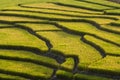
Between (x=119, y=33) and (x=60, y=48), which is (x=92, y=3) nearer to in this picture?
(x=119, y=33)

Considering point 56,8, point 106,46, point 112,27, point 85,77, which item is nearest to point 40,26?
point 112,27

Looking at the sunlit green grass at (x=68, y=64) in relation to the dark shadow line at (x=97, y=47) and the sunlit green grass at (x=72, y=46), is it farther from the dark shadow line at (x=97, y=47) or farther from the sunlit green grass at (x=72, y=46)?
the dark shadow line at (x=97, y=47)

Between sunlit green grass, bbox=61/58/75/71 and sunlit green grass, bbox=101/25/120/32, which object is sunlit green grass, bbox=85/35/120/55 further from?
sunlit green grass, bbox=61/58/75/71

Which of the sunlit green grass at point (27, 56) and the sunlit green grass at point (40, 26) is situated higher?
the sunlit green grass at point (40, 26)

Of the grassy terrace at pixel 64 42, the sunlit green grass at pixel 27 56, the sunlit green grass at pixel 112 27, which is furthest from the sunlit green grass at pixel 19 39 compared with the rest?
the sunlit green grass at pixel 112 27

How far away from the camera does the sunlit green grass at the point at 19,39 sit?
23516mm

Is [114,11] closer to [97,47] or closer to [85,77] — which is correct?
[97,47]

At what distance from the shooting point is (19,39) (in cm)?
2475

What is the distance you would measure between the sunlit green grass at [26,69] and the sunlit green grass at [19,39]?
2169 mm

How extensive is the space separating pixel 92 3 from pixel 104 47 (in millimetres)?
13880

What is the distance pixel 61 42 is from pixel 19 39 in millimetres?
3093

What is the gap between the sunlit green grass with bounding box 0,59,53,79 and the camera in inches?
779

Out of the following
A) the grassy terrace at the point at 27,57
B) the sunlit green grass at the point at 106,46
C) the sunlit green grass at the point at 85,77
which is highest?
the sunlit green grass at the point at 106,46

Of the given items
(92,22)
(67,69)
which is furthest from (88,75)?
(92,22)
